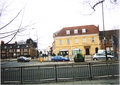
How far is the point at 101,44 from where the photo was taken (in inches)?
118

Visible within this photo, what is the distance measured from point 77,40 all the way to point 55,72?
1151mm

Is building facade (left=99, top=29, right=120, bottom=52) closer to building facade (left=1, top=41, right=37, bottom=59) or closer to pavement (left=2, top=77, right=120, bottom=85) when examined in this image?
pavement (left=2, top=77, right=120, bottom=85)

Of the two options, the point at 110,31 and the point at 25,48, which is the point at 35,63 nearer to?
the point at 25,48

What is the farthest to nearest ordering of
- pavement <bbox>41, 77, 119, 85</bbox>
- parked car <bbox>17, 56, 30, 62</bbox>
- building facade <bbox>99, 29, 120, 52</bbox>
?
parked car <bbox>17, 56, 30, 62</bbox>, building facade <bbox>99, 29, 120, 52</bbox>, pavement <bbox>41, 77, 119, 85</bbox>

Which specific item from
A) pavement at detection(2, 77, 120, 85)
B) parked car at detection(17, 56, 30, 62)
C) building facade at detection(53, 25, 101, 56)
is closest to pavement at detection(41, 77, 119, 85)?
pavement at detection(2, 77, 120, 85)

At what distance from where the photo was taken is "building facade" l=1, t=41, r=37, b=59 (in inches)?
121

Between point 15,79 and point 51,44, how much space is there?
1468 mm

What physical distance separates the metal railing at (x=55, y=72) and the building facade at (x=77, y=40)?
432 mm

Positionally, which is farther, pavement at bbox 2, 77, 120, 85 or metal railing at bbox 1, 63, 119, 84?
metal railing at bbox 1, 63, 119, 84

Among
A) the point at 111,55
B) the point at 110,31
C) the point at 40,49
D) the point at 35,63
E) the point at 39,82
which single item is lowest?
the point at 39,82

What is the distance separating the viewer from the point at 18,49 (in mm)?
3229

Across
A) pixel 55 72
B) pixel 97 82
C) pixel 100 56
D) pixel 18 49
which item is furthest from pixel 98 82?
pixel 18 49

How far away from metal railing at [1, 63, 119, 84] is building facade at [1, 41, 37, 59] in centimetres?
39

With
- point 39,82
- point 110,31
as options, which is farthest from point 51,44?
point 110,31
